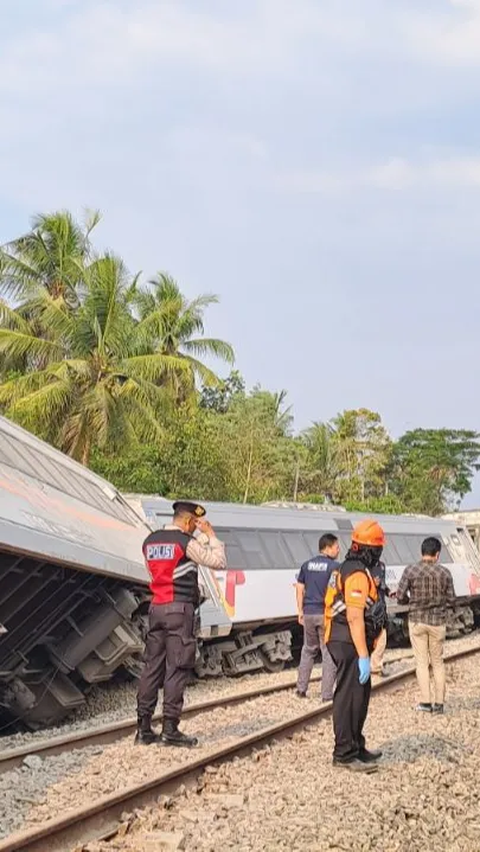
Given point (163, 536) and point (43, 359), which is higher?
point (43, 359)

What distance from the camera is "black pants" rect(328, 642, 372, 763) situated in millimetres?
7457

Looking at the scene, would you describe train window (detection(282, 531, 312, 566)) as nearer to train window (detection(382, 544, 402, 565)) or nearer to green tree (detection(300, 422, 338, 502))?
train window (detection(382, 544, 402, 565))

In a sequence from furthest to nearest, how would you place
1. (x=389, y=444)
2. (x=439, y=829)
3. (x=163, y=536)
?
(x=389, y=444) → (x=163, y=536) → (x=439, y=829)

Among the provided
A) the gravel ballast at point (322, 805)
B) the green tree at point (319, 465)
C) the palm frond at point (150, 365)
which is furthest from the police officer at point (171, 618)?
the green tree at point (319, 465)

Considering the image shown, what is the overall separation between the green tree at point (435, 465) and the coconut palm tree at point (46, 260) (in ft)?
99.2

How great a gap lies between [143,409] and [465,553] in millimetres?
8522

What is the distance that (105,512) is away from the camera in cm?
1295

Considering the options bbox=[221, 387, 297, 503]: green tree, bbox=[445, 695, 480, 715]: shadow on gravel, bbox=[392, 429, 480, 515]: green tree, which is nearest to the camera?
bbox=[445, 695, 480, 715]: shadow on gravel

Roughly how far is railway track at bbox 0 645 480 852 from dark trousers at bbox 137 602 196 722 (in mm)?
491

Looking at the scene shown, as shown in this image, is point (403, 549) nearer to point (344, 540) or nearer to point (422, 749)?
point (344, 540)

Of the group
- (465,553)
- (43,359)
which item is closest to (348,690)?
(465,553)

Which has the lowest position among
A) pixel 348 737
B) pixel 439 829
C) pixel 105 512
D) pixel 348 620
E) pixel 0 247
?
pixel 439 829

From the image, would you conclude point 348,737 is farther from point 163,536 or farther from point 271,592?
point 271,592

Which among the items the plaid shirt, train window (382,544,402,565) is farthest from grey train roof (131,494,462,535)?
the plaid shirt
